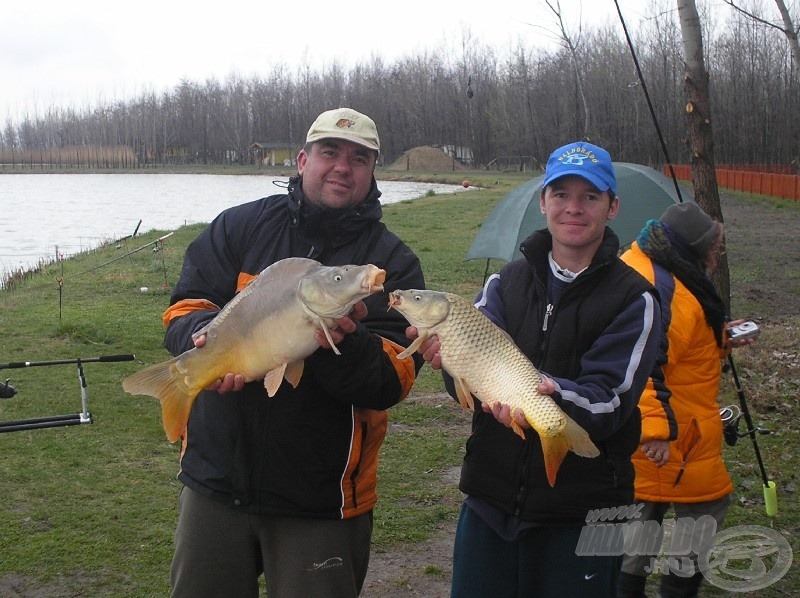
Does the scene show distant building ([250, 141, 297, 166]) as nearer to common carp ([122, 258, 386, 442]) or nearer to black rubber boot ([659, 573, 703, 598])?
black rubber boot ([659, 573, 703, 598])

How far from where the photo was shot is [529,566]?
2834mm

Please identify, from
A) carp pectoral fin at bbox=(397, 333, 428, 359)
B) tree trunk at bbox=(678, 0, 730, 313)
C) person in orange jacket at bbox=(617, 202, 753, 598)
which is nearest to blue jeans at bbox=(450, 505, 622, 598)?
carp pectoral fin at bbox=(397, 333, 428, 359)

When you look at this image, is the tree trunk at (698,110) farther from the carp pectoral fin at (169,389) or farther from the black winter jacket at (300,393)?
the carp pectoral fin at (169,389)

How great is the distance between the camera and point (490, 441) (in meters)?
2.90

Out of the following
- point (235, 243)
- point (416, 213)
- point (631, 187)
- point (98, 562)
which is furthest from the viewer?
point (416, 213)

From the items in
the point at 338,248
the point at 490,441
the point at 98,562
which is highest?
the point at 338,248

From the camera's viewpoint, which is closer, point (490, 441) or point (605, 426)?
point (605, 426)

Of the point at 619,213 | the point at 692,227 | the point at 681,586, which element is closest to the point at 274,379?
the point at 692,227

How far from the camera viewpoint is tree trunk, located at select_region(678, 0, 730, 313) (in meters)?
7.19

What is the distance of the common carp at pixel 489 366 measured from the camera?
259 centimetres

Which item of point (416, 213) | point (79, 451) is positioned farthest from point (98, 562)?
point (416, 213)

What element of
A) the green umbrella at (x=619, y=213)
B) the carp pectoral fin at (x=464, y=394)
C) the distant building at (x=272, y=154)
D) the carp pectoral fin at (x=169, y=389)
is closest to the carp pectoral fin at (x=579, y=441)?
the carp pectoral fin at (x=464, y=394)

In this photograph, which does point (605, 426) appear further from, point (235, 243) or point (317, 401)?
point (235, 243)

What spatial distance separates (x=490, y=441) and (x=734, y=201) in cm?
3372
